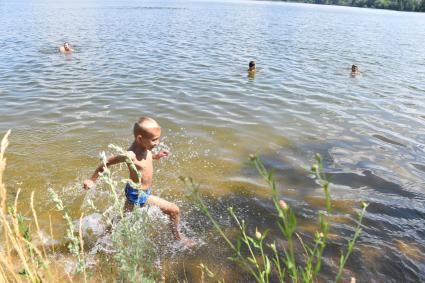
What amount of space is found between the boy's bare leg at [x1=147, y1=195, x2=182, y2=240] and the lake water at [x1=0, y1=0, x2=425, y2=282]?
0.28 m

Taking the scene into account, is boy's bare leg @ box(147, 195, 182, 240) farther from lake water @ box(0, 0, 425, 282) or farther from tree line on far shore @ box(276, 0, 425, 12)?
tree line on far shore @ box(276, 0, 425, 12)

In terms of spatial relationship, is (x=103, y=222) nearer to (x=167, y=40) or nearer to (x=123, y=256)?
(x=123, y=256)

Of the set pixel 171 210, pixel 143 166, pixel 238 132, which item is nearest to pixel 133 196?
pixel 143 166

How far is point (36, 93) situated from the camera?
1037cm

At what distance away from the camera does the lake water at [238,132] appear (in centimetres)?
475

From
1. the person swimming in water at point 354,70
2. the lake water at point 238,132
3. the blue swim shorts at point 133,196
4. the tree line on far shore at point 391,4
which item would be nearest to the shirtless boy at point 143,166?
the blue swim shorts at point 133,196

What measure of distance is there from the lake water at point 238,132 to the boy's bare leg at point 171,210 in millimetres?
279

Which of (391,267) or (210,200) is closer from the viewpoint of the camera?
(391,267)

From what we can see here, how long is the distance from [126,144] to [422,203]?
16.7 ft

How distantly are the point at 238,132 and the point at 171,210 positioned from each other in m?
3.81

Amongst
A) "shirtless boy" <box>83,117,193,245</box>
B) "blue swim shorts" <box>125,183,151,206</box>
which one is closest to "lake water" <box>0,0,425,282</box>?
"shirtless boy" <box>83,117,193,245</box>

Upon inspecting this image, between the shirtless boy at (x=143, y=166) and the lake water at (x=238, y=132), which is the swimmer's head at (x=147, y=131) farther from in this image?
the lake water at (x=238, y=132)

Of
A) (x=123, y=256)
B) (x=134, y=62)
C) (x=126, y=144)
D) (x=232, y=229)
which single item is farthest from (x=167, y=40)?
(x=123, y=256)

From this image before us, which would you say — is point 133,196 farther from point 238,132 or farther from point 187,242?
point 238,132
